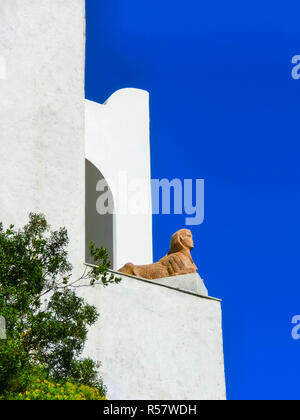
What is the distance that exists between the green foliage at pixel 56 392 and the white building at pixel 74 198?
105 inches

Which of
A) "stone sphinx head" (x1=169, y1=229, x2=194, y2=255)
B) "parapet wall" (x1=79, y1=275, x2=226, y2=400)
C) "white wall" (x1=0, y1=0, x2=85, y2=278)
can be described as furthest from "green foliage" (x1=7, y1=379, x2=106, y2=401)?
"stone sphinx head" (x1=169, y1=229, x2=194, y2=255)

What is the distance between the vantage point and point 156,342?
13.7m

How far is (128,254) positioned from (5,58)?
5817 millimetres

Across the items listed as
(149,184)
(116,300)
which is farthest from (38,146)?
(149,184)

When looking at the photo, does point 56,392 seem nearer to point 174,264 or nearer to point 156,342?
point 156,342

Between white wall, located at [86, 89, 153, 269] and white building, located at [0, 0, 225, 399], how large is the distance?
3890 millimetres

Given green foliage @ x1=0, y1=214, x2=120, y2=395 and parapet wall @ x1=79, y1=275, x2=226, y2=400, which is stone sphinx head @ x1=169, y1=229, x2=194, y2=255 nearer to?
parapet wall @ x1=79, y1=275, x2=226, y2=400

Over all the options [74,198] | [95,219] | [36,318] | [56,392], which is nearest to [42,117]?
[74,198]

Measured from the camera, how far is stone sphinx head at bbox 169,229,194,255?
1565 centimetres

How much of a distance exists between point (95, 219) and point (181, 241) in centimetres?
354

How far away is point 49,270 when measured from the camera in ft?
35.0

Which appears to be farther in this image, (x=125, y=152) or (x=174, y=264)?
(x=125, y=152)

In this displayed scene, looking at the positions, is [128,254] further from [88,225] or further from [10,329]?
[10,329]

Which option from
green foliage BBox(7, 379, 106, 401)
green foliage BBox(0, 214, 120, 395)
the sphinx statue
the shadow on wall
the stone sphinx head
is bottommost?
green foliage BBox(7, 379, 106, 401)
